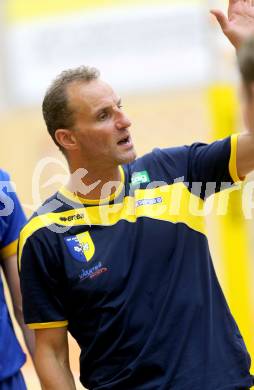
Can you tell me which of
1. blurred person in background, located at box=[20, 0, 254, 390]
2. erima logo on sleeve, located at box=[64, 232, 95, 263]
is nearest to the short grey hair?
blurred person in background, located at box=[20, 0, 254, 390]

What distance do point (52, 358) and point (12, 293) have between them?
0.61 meters

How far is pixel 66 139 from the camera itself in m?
3.72

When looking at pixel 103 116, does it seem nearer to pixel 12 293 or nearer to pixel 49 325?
pixel 49 325

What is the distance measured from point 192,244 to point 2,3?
9022 mm

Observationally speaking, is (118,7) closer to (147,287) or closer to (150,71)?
(150,71)

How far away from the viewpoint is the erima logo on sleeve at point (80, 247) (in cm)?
352

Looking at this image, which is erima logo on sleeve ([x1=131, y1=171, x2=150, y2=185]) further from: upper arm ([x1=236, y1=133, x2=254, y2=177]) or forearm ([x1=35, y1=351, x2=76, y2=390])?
forearm ([x1=35, y1=351, x2=76, y2=390])

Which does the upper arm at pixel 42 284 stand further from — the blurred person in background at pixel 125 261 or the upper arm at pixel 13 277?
the upper arm at pixel 13 277

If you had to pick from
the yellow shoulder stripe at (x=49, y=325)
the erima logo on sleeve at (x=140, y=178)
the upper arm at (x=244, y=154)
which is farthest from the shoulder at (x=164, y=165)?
the yellow shoulder stripe at (x=49, y=325)

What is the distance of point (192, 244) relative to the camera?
11.5ft

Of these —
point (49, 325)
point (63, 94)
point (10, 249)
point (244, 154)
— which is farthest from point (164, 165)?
point (10, 249)

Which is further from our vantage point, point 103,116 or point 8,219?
point 8,219

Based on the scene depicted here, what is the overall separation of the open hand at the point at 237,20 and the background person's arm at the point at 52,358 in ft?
4.50

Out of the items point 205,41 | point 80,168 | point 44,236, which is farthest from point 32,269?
point 205,41
